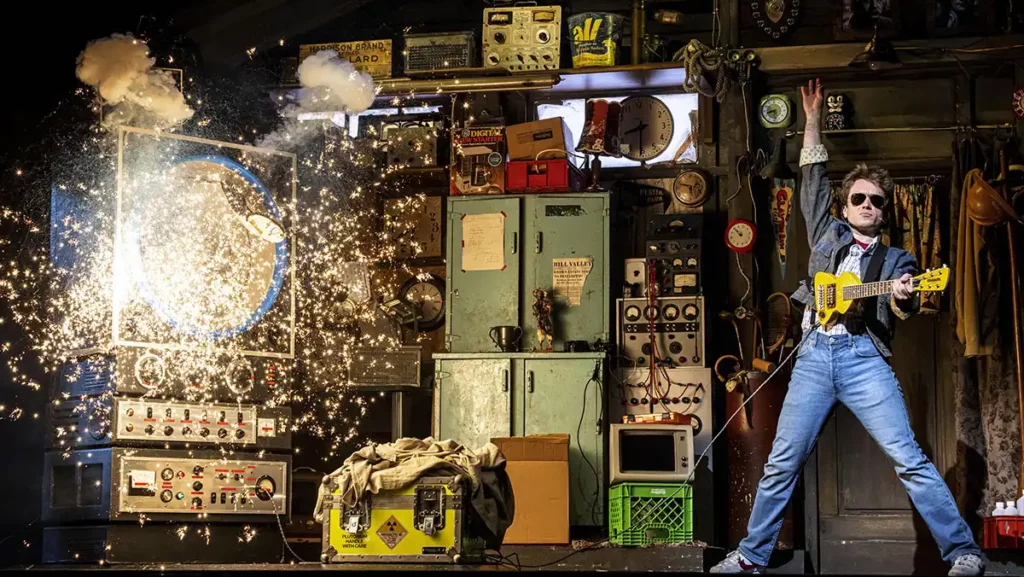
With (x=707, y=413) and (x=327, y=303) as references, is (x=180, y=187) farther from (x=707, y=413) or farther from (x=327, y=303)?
(x=707, y=413)

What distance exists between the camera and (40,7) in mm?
7285

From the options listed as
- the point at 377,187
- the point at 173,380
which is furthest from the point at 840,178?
the point at 173,380

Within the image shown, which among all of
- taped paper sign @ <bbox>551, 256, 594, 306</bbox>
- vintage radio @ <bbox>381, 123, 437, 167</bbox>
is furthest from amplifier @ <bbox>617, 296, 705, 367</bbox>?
vintage radio @ <bbox>381, 123, 437, 167</bbox>

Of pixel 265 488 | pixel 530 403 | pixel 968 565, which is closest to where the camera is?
pixel 968 565

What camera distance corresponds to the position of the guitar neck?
18.3 feet

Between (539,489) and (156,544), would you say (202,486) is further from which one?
(539,489)

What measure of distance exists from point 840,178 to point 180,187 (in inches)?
164

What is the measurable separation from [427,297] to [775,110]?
2.65 m

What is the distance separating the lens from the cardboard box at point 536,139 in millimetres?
8547

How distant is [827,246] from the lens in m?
5.88

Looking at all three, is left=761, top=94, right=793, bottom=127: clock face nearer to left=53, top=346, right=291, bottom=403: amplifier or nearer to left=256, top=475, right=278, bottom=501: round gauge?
left=53, top=346, right=291, bottom=403: amplifier

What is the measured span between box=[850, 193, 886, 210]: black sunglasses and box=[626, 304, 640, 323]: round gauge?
2.62 meters

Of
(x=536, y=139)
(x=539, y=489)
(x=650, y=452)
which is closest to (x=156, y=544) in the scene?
(x=539, y=489)

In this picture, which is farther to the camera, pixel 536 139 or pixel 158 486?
pixel 536 139
